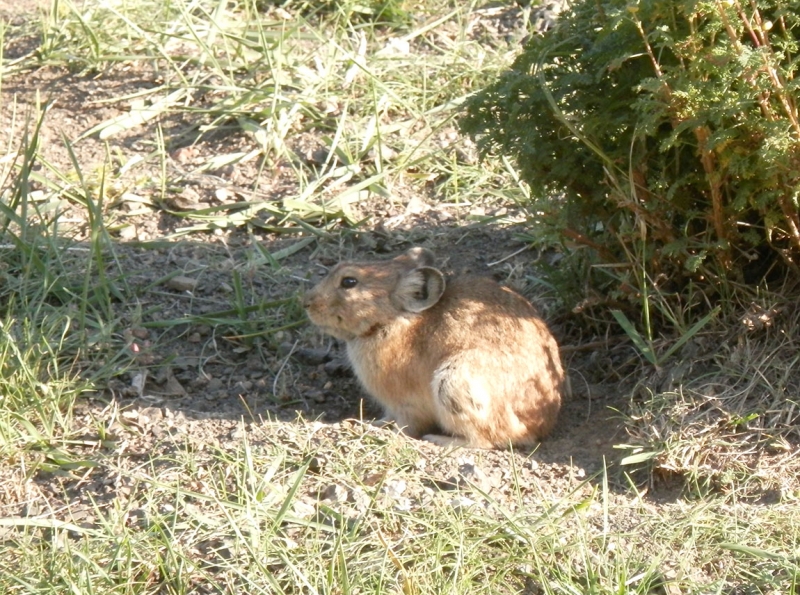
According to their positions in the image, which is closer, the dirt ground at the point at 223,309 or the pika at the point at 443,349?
the dirt ground at the point at 223,309

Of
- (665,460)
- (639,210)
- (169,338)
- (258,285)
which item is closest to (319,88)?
(258,285)

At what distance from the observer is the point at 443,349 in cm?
655

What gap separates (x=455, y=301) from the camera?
670 centimetres

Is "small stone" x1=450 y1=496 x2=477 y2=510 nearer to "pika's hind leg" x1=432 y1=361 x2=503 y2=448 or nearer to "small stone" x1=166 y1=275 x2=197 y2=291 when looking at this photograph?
"pika's hind leg" x1=432 y1=361 x2=503 y2=448

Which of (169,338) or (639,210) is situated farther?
(169,338)

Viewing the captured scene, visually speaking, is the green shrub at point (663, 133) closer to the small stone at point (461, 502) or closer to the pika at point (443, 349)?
the pika at point (443, 349)

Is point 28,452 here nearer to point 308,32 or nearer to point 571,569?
point 571,569

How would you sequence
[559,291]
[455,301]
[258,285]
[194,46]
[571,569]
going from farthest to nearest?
[194,46], [258,285], [559,291], [455,301], [571,569]

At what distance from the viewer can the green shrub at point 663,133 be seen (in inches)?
210

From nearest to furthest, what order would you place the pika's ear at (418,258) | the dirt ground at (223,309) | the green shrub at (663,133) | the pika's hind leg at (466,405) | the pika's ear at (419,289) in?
the green shrub at (663,133) < the dirt ground at (223,309) < the pika's hind leg at (466,405) < the pika's ear at (419,289) < the pika's ear at (418,258)

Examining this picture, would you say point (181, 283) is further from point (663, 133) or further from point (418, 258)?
point (663, 133)

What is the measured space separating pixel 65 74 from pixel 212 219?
2.43 metres

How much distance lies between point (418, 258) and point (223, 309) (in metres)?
1.36

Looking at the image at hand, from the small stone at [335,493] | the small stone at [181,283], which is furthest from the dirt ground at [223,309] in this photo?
the small stone at [335,493]
